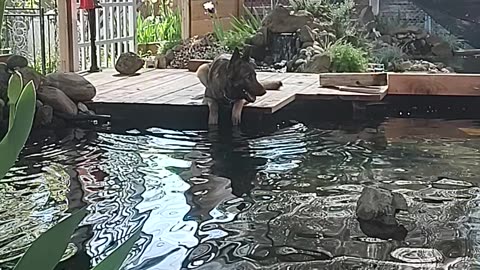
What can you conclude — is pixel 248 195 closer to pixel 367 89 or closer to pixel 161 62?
pixel 367 89

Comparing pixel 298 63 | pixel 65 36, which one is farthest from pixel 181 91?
pixel 298 63

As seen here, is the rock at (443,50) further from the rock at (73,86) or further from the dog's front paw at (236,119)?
the rock at (73,86)

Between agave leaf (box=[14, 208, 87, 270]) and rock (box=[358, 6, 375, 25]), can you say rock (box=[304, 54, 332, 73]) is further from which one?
agave leaf (box=[14, 208, 87, 270])

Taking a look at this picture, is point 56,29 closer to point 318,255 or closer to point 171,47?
point 171,47

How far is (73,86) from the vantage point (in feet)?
19.9

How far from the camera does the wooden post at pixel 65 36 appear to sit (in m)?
7.42

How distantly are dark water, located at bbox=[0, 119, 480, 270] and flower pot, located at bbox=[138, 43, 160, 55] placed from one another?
4068 mm

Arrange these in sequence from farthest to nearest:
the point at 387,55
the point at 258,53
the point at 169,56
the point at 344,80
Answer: the point at 258,53 → the point at 169,56 → the point at 387,55 → the point at 344,80

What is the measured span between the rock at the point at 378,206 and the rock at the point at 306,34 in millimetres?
5695

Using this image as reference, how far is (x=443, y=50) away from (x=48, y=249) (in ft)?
31.2

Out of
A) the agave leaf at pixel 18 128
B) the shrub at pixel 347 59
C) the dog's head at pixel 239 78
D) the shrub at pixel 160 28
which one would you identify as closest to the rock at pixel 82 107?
the dog's head at pixel 239 78

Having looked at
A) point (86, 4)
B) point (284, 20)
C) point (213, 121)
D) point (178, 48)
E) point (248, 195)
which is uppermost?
point (86, 4)

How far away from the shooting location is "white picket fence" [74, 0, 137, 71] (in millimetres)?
7914

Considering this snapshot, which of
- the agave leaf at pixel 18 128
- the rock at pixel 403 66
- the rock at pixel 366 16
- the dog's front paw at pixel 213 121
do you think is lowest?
the dog's front paw at pixel 213 121
